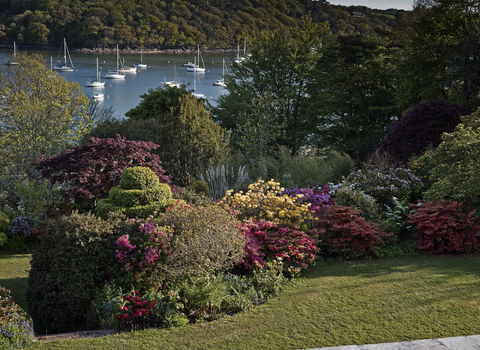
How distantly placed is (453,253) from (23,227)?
8.71 metres

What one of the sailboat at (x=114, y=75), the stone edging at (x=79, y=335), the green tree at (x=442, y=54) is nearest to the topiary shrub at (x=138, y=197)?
the stone edging at (x=79, y=335)

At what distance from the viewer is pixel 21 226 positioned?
886 cm

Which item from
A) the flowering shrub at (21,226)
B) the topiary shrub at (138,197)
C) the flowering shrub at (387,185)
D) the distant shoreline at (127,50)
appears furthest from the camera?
the distant shoreline at (127,50)

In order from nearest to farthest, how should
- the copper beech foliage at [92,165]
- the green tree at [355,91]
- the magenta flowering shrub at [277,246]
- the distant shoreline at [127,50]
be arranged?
the magenta flowering shrub at [277,246], the copper beech foliage at [92,165], the green tree at [355,91], the distant shoreline at [127,50]

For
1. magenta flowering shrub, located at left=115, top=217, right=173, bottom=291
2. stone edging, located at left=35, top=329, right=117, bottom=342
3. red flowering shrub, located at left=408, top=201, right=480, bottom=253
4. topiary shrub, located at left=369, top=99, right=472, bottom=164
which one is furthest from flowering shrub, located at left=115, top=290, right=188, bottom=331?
topiary shrub, located at left=369, top=99, right=472, bottom=164

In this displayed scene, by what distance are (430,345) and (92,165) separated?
7246 mm

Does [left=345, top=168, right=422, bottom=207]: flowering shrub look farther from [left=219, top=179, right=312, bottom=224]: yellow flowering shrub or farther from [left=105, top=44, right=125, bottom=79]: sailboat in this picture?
[left=105, top=44, right=125, bottom=79]: sailboat

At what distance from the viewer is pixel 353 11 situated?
73250 mm

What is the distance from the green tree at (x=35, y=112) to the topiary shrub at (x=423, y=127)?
36.4 ft

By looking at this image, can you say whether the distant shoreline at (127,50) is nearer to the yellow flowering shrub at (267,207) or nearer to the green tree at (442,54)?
the green tree at (442,54)

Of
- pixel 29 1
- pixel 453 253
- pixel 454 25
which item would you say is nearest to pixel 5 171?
pixel 453 253

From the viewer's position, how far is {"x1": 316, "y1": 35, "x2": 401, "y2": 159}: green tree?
22469 millimetres

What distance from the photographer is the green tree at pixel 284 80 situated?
2125 cm

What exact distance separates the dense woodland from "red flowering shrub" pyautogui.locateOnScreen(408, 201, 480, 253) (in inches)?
2209
